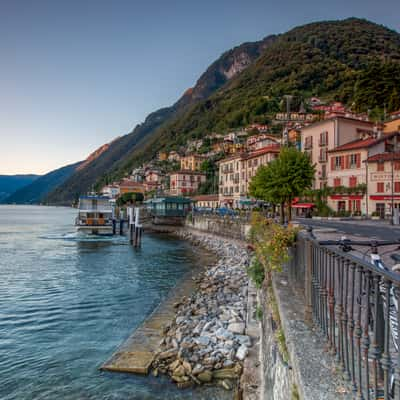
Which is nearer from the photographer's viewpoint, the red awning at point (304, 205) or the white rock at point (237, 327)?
the white rock at point (237, 327)

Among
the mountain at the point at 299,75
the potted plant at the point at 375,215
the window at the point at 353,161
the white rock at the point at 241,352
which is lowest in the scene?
the white rock at the point at 241,352

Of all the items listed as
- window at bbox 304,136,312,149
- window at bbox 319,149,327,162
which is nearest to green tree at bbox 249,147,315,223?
window at bbox 319,149,327,162

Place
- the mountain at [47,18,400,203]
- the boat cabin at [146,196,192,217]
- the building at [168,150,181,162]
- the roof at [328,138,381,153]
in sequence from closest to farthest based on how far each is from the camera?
the roof at [328,138,381,153], the boat cabin at [146,196,192,217], the mountain at [47,18,400,203], the building at [168,150,181,162]

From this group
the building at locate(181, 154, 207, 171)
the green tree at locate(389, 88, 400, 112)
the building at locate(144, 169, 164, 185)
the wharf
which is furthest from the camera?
the building at locate(144, 169, 164, 185)

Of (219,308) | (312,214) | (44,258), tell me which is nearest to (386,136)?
(312,214)

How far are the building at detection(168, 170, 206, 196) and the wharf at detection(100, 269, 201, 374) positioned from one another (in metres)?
82.5

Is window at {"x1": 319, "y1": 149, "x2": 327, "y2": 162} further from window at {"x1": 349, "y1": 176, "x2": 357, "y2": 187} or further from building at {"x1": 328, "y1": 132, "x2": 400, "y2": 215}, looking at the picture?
window at {"x1": 349, "y1": 176, "x2": 357, "y2": 187}

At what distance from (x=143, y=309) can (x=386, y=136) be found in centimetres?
3873

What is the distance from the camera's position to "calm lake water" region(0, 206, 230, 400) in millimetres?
7793

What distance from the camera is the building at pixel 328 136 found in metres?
44.9

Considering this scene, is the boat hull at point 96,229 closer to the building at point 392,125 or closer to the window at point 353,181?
the window at point 353,181

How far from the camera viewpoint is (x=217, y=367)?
7.79 meters

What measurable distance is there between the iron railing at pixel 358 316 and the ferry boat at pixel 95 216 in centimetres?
4448

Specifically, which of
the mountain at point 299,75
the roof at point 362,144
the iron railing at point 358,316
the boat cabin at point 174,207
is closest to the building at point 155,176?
the mountain at point 299,75
